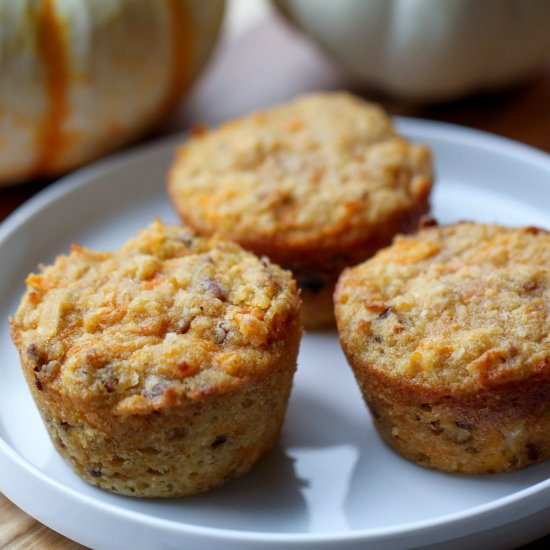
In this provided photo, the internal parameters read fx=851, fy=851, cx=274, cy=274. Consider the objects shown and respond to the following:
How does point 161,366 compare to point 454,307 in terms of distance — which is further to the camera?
point 454,307

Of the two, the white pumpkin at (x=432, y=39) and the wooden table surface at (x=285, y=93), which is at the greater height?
the white pumpkin at (x=432, y=39)

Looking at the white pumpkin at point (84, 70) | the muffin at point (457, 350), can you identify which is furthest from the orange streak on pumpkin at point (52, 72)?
the muffin at point (457, 350)

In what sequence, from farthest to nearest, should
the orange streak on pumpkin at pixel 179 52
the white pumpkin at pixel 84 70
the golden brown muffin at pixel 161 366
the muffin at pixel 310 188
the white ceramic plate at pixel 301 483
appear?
the orange streak on pumpkin at pixel 179 52
the white pumpkin at pixel 84 70
the muffin at pixel 310 188
the golden brown muffin at pixel 161 366
the white ceramic plate at pixel 301 483

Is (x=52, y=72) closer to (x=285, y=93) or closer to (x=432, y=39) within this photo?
(x=285, y=93)

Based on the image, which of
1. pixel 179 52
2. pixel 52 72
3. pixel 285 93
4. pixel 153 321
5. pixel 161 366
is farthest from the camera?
pixel 285 93

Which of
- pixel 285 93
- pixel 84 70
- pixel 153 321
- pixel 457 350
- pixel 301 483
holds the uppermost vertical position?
pixel 84 70

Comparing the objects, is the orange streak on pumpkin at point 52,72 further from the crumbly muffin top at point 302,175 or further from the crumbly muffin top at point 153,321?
the crumbly muffin top at point 153,321

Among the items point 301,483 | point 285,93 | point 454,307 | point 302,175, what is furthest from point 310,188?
point 285,93

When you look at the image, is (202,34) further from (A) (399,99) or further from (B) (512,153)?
(B) (512,153)

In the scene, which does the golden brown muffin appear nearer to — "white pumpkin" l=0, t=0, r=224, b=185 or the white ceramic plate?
the white ceramic plate
